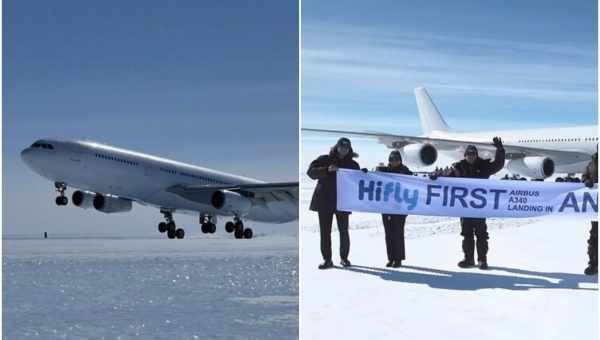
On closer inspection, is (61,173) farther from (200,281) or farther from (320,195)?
(320,195)

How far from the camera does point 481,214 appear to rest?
7.51 m

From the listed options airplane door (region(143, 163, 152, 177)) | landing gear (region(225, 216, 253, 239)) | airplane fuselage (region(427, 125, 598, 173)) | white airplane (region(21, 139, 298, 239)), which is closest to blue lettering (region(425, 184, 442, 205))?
airplane fuselage (region(427, 125, 598, 173))

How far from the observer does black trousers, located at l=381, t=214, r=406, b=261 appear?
7.45 metres

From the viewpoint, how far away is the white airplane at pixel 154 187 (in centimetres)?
2220

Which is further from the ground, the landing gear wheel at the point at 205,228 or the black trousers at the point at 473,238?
the landing gear wheel at the point at 205,228

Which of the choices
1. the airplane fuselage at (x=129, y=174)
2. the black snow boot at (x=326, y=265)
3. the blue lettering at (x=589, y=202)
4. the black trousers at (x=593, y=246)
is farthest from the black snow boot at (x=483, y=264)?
the airplane fuselage at (x=129, y=174)

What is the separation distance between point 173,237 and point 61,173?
18.6 ft

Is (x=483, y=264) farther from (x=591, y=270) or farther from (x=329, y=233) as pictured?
(x=329, y=233)

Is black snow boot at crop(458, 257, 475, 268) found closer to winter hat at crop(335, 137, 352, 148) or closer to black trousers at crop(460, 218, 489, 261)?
black trousers at crop(460, 218, 489, 261)

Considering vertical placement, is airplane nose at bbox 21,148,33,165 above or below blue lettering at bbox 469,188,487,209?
above

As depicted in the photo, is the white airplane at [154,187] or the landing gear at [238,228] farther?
the landing gear at [238,228]

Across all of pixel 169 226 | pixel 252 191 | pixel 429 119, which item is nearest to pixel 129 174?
pixel 169 226

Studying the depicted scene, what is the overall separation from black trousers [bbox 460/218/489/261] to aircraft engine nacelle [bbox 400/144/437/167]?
7.98 meters

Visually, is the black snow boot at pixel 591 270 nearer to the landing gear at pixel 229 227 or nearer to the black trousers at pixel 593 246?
the black trousers at pixel 593 246
